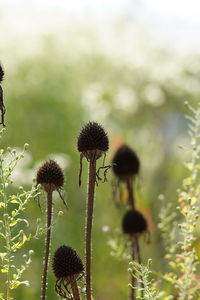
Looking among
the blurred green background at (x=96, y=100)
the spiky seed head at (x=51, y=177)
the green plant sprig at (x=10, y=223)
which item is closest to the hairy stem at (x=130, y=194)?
the spiky seed head at (x=51, y=177)

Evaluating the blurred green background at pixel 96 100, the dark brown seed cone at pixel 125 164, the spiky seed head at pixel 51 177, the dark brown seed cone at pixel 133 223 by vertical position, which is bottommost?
the spiky seed head at pixel 51 177

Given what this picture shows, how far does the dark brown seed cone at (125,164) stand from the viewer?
8.04 ft

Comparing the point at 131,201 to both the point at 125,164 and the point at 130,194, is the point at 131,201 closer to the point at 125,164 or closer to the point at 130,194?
the point at 130,194

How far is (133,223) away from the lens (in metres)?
2.34

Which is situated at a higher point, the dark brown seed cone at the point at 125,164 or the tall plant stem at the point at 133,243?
the dark brown seed cone at the point at 125,164

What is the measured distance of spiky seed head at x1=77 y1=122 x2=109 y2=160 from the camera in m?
1.62

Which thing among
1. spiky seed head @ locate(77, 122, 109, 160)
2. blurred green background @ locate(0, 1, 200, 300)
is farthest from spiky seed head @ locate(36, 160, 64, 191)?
blurred green background @ locate(0, 1, 200, 300)

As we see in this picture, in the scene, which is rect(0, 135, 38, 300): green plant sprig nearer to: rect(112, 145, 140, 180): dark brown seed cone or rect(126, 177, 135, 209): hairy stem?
rect(126, 177, 135, 209): hairy stem

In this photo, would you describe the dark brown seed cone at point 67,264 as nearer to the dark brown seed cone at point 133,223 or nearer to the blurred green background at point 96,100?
the dark brown seed cone at point 133,223

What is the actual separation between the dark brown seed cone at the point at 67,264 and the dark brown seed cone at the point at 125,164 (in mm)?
882

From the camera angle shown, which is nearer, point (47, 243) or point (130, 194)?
point (47, 243)

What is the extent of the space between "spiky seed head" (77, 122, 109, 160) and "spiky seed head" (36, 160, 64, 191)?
13 centimetres

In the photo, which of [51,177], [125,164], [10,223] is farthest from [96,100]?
[10,223]

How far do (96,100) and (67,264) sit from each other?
4776mm
